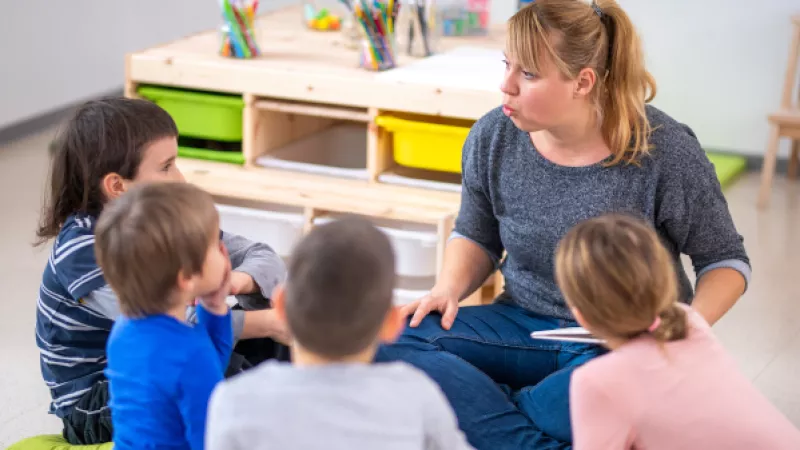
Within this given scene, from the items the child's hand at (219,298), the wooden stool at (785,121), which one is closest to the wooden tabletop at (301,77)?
the child's hand at (219,298)

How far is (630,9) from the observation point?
12.8ft

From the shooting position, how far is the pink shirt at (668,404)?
124cm

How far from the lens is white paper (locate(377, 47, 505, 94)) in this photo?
7.76 ft

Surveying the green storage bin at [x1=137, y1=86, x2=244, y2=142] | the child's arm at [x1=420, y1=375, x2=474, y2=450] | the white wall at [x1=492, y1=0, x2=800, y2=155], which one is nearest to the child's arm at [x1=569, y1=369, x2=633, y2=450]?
the child's arm at [x1=420, y1=375, x2=474, y2=450]

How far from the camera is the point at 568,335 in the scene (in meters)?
1.62

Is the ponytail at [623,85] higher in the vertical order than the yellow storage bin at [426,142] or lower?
higher

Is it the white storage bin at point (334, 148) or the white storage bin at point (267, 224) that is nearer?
the white storage bin at point (267, 224)

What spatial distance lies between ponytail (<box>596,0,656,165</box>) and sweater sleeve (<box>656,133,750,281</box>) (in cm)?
6

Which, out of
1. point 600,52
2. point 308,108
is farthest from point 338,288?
point 308,108

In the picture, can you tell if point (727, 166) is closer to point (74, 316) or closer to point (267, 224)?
point (267, 224)

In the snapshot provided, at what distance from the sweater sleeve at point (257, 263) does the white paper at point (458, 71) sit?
0.73 meters

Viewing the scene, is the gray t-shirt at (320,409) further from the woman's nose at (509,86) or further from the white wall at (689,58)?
the white wall at (689,58)

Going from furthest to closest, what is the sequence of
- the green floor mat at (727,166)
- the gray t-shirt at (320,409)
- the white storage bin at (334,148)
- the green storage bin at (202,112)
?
the green floor mat at (727,166) < the white storage bin at (334,148) < the green storage bin at (202,112) < the gray t-shirt at (320,409)

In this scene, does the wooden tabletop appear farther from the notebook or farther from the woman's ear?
the notebook
